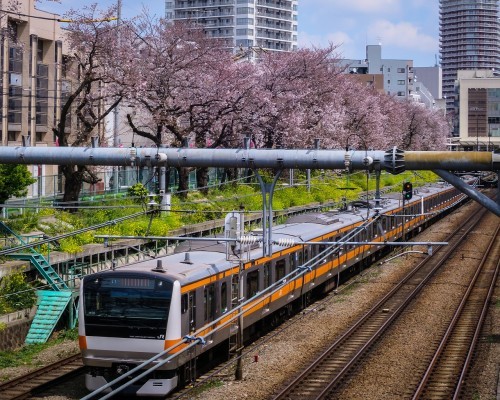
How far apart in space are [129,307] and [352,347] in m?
6.22

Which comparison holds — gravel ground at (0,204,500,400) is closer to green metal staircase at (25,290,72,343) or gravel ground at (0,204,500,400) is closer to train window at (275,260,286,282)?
green metal staircase at (25,290,72,343)

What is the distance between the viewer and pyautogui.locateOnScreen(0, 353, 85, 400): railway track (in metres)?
14.4

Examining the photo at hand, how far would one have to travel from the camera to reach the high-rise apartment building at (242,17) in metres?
108

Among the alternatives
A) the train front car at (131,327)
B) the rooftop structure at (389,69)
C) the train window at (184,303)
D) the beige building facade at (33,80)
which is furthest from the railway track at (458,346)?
the rooftop structure at (389,69)

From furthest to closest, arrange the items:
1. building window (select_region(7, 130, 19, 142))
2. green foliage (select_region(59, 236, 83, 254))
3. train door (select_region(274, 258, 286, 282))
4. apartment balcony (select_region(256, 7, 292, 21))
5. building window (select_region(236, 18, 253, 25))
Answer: apartment balcony (select_region(256, 7, 292, 21)) < building window (select_region(236, 18, 253, 25)) < building window (select_region(7, 130, 19, 142)) < green foliage (select_region(59, 236, 83, 254)) < train door (select_region(274, 258, 286, 282))

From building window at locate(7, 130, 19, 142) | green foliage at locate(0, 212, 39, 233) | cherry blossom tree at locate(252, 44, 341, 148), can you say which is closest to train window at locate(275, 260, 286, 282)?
green foliage at locate(0, 212, 39, 233)

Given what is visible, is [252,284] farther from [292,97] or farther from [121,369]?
[292,97]

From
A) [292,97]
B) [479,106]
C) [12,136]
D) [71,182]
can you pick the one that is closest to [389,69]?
[479,106]

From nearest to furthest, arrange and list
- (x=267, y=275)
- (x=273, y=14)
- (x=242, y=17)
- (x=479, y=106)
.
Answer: (x=267, y=275)
(x=242, y=17)
(x=273, y=14)
(x=479, y=106)

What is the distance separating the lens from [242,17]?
108m

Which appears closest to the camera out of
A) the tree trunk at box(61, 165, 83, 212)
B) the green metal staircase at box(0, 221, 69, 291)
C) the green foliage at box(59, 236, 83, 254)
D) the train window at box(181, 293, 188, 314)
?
the train window at box(181, 293, 188, 314)

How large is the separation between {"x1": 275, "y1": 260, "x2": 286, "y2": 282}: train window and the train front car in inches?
228

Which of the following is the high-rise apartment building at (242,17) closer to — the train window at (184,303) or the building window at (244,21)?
the building window at (244,21)

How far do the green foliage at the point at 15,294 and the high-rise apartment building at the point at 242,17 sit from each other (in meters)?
88.9
